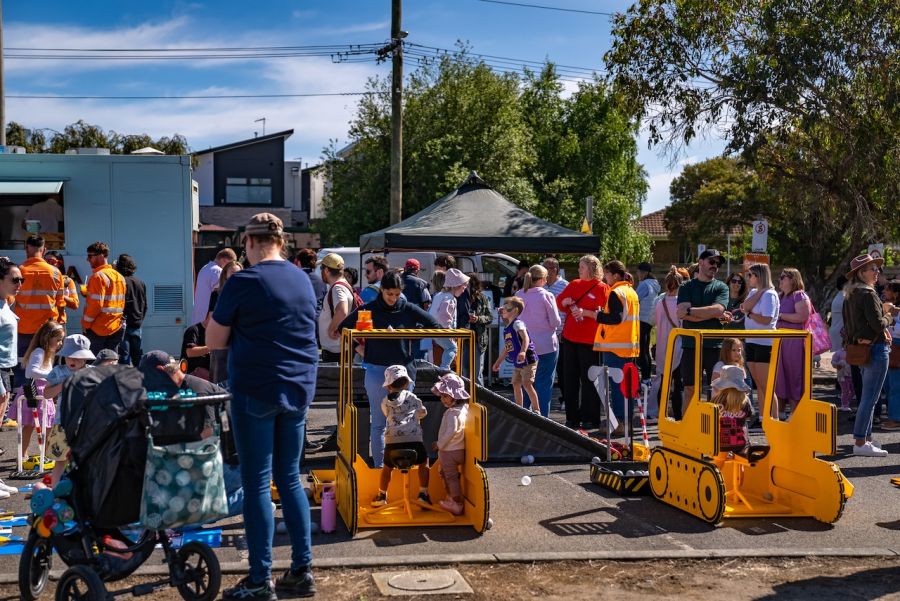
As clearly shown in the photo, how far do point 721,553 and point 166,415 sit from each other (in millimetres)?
3685

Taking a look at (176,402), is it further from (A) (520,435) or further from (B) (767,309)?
(B) (767,309)

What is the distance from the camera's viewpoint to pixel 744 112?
18531 millimetres

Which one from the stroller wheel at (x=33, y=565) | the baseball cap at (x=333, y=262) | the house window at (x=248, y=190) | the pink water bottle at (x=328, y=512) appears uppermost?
the house window at (x=248, y=190)

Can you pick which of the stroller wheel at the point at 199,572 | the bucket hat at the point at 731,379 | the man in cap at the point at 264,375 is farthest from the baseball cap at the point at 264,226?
the bucket hat at the point at 731,379

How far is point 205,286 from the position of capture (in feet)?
37.2

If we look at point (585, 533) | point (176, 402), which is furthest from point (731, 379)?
point (176, 402)

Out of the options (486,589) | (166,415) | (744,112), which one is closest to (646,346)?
(744,112)

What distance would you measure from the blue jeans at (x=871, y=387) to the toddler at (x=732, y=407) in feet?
9.76

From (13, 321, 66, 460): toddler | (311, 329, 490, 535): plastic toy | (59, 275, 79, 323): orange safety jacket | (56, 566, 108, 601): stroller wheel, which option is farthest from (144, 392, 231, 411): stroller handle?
(59, 275, 79, 323): orange safety jacket

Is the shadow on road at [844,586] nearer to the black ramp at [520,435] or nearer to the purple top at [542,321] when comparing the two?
the black ramp at [520,435]

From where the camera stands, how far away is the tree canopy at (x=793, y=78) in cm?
1750

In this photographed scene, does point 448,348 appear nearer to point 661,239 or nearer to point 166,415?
point 166,415

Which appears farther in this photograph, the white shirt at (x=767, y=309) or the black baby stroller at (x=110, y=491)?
the white shirt at (x=767, y=309)

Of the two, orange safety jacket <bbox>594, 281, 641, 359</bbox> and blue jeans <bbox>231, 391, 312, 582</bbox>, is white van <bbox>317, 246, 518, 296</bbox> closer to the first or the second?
orange safety jacket <bbox>594, 281, 641, 359</bbox>
